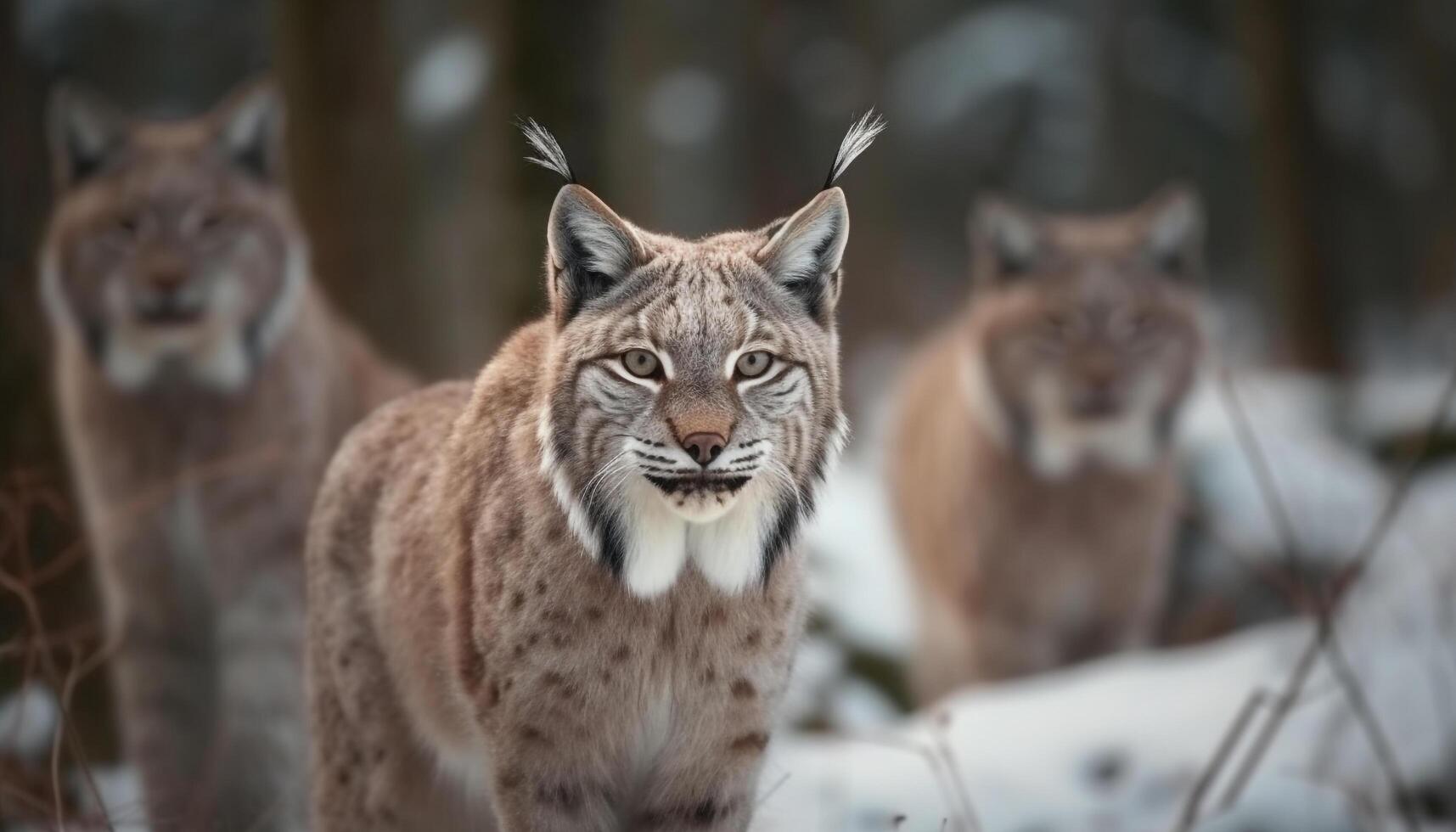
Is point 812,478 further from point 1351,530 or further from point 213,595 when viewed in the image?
point 1351,530

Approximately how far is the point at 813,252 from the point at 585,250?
435mm

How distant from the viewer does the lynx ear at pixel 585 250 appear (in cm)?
278

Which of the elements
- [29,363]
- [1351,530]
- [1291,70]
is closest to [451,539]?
[29,363]

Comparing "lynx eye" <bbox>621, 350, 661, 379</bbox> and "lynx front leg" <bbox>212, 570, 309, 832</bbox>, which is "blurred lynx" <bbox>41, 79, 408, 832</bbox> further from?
"lynx eye" <bbox>621, 350, 661, 379</bbox>

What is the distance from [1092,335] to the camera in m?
7.15

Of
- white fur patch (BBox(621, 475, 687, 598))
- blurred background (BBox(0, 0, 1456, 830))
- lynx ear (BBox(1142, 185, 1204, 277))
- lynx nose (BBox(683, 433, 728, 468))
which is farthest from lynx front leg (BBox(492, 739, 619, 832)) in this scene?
lynx ear (BBox(1142, 185, 1204, 277))

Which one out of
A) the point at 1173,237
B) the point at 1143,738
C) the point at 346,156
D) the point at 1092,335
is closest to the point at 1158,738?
the point at 1143,738

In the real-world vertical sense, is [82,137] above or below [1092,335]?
above

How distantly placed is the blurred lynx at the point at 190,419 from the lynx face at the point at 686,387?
101 inches

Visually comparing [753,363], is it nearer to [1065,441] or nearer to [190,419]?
[190,419]

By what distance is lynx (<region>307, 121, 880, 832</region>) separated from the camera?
2.75 metres

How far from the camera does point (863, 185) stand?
1609 cm

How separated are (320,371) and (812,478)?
303cm

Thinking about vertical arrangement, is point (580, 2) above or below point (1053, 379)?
above
